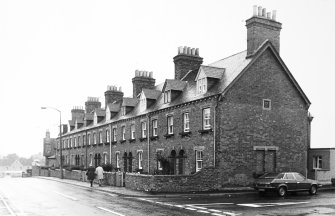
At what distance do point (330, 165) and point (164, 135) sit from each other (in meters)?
15.2

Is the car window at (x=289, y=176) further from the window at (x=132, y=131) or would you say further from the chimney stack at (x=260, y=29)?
the window at (x=132, y=131)

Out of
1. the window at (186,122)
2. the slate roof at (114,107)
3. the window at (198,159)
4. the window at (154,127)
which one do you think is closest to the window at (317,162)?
the window at (198,159)

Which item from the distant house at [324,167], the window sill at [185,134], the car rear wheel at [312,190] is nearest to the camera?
the car rear wheel at [312,190]

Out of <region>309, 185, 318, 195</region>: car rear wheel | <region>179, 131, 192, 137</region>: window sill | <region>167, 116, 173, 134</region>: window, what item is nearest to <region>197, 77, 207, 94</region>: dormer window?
<region>179, 131, 192, 137</region>: window sill

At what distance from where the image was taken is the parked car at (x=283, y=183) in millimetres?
24953

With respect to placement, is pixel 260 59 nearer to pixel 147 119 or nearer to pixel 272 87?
pixel 272 87

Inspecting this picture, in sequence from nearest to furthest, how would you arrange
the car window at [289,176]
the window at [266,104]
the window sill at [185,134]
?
1. the car window at [289,176]
2. the window at [266,104]
3. the window sill at [185,134]

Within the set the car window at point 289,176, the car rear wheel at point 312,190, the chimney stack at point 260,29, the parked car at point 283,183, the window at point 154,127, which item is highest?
the chimney stack at point 260,29

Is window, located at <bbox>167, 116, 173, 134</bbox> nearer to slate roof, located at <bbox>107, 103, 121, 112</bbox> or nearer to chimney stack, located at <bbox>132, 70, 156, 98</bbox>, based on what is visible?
chimney stack, located at <bbox>132, 70, 156, 98</bbox>

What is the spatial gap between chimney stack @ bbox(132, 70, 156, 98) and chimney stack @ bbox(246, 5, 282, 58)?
19.9m

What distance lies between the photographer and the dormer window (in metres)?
31.3

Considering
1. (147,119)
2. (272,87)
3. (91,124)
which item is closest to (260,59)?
(272,87)

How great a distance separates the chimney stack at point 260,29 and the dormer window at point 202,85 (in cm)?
407

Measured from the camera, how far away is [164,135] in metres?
35.5
